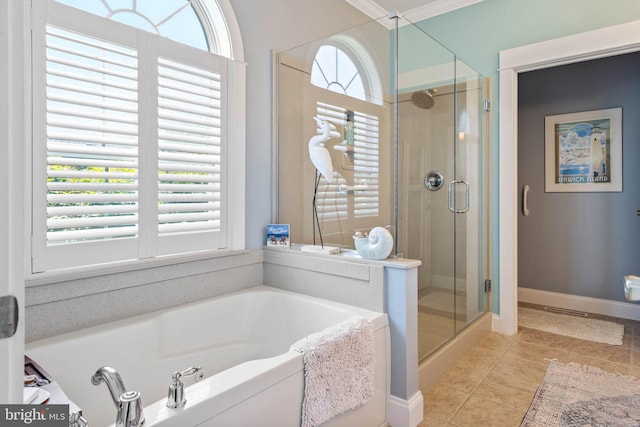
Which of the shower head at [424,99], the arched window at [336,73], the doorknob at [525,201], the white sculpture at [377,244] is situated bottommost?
the white sculpture at [377,244]

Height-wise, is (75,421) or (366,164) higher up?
(366,164)

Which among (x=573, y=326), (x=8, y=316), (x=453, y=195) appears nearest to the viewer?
(x=8, y=316)

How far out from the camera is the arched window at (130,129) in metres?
1.57

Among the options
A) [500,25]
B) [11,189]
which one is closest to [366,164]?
[500,25]

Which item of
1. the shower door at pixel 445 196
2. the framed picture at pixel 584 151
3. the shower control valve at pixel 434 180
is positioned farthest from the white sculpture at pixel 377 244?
the framed picture at pixel 584 151

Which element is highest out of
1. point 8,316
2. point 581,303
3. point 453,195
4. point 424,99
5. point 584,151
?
point 424,99

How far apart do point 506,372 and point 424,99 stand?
1.84 meters

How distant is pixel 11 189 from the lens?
530 millimetres

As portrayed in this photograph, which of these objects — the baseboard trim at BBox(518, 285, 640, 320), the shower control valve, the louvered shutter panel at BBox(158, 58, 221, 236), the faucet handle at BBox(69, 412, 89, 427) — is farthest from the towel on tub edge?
the baseboard trim at BBox(518, 285, 640, 320)

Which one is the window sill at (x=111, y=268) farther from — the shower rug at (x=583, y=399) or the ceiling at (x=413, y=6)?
the ceiling at (x=413, y=6)

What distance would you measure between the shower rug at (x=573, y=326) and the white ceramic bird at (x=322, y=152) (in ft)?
7.28

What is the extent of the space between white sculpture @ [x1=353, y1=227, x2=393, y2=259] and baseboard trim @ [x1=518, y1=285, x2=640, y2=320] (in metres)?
2.70

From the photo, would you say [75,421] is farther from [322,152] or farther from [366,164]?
[366,164]

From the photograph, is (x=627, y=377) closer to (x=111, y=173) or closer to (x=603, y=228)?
(x=603, y=228)
